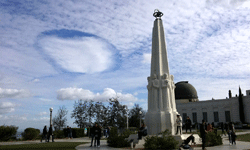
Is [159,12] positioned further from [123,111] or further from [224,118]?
[224,118]

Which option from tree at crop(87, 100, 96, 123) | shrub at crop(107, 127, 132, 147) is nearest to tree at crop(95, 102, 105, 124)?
tree at crop(87, 100, 96, 123)

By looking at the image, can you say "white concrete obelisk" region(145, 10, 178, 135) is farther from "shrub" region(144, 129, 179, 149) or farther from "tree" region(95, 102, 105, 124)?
"tree" region(95, 102, 105, 124)

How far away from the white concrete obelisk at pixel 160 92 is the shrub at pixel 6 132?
15.5 m

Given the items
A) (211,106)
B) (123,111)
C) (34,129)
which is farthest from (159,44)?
(211,106)

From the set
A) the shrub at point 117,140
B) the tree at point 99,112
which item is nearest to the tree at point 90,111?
the tree at point 99,112

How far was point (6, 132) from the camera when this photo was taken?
21203 millimetres

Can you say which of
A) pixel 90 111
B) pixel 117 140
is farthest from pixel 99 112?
pixel 117 140

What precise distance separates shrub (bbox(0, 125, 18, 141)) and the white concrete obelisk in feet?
51.0

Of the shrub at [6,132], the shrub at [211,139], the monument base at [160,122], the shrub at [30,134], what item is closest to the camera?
the shrub at [211,139]

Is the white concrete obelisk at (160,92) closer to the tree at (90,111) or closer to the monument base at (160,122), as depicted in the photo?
the monument base at (160,122)

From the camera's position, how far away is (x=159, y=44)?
608 inches

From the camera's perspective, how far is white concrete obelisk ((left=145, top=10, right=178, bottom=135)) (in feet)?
45.2

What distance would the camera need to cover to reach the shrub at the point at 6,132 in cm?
2089

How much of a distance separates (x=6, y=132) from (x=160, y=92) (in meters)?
16.9
